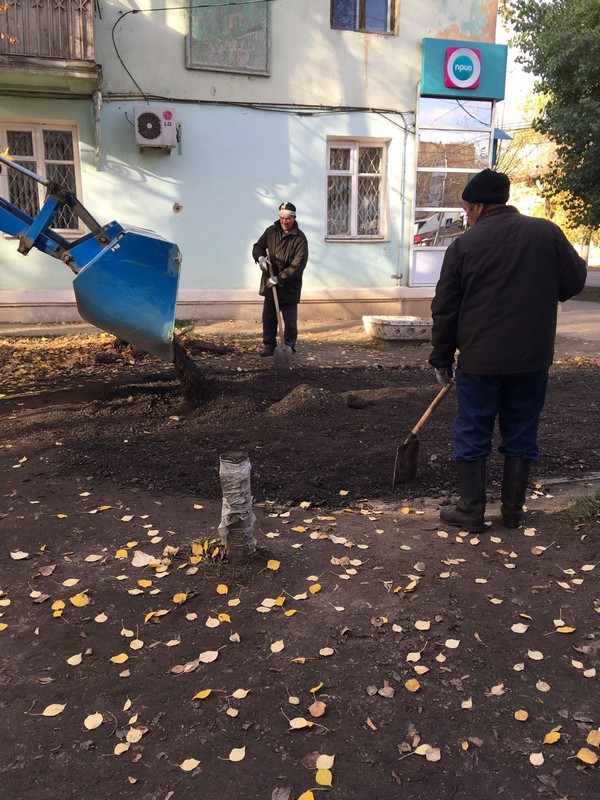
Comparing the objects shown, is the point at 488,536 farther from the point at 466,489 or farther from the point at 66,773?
the point at 66,773

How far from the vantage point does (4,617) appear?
2.94 meters

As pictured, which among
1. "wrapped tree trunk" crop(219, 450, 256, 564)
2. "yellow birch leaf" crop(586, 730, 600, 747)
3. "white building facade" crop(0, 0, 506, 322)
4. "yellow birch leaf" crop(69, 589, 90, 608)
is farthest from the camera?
"white building facade" crop(0, 0, 506, 322)

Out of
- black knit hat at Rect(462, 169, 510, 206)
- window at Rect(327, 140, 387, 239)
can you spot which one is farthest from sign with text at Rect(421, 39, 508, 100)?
black knit hat at Rect(462, 169, 510, 206)

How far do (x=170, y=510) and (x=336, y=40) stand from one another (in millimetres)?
10782

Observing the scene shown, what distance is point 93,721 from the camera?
7.69ft

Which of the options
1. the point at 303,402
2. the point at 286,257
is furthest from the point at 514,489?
the point at 286,257

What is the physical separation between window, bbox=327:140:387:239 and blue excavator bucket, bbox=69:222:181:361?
8.23m

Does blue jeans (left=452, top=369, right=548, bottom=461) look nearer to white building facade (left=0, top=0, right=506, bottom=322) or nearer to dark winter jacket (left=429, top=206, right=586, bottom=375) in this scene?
dark winter jacket (left=429, top=206, right=586, bottom=375)

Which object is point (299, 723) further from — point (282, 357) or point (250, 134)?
point (250, 134)

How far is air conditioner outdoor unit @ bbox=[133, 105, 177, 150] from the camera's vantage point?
1095cm

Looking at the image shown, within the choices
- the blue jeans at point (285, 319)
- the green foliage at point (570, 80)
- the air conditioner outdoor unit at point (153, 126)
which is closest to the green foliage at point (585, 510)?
the blue jeans at point (285, 319)

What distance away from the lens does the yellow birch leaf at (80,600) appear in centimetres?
303

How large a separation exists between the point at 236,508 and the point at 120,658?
862 mm

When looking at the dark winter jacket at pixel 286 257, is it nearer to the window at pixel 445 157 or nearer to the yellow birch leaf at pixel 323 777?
the window at pixel 445 157
